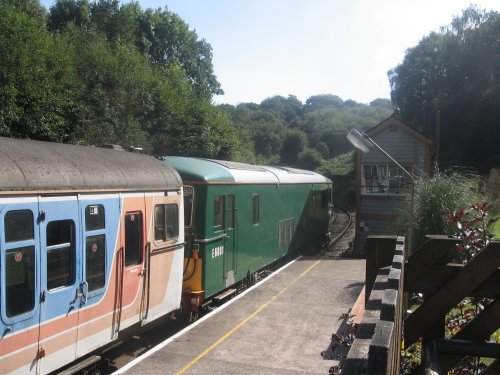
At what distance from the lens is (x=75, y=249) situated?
603 cm

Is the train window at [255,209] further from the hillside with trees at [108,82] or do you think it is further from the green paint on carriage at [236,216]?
the hillside with trees at [108,82]

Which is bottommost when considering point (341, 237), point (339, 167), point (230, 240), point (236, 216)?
point (341, 237)

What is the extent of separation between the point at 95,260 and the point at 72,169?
1120 mm

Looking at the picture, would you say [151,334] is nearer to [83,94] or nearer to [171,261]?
[171,261]

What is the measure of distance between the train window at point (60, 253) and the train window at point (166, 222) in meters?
2.07

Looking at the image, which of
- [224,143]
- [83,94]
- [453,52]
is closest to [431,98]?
[453,52]

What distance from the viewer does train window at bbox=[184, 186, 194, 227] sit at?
31.2 feet

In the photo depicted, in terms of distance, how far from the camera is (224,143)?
1237 inches

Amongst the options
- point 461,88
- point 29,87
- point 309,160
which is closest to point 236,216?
point 29,87

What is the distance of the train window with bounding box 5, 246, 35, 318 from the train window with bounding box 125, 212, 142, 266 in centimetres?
190

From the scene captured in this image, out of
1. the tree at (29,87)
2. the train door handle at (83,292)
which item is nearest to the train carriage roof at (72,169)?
the train door handle at (83,292)

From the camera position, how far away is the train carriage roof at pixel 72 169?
525 cm

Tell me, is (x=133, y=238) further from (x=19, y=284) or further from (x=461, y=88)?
(x=461, y=88)

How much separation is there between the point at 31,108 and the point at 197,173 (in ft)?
35.8
